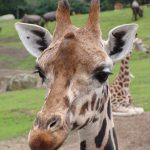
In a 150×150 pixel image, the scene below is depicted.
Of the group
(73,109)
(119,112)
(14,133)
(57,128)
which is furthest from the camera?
(119,112)

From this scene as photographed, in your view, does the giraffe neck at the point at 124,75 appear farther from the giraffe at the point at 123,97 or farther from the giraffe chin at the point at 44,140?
the giraffe chin at the point at 44,140

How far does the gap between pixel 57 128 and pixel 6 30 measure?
39633 mm

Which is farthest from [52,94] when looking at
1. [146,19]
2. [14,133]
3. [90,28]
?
[146,19]

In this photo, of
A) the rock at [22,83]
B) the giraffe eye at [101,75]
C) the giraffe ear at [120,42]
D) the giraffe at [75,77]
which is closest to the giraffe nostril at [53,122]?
the giraffe at [75,77]

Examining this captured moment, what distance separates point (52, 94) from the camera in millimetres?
4125

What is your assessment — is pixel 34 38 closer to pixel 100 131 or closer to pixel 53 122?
pixel 100 131

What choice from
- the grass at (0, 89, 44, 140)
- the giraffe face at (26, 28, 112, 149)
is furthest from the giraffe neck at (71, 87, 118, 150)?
the grass at (0, 89, 44, 140)

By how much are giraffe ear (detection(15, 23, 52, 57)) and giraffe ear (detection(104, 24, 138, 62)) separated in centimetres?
51

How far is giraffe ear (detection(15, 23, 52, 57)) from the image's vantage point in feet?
16.0

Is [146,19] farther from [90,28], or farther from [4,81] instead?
[90,28]

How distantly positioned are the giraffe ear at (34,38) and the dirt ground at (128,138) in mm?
6760

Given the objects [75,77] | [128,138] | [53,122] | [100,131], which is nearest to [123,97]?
[128,138]

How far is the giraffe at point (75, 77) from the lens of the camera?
3969 millimetres

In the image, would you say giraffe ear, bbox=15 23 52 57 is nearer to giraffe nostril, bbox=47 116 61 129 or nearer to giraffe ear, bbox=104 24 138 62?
giraffe ear, bbox=104 24 138 62
